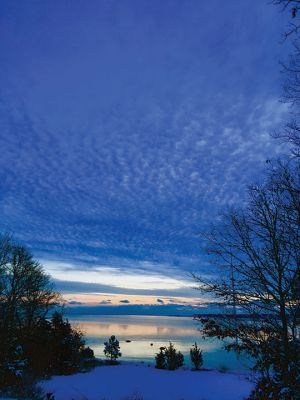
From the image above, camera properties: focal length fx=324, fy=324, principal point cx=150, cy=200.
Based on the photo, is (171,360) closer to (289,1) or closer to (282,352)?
(282,352)

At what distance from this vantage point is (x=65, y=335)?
24578mm

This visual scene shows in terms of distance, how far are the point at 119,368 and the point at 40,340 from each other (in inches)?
260

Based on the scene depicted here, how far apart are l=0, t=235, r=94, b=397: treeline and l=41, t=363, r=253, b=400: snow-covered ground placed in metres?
1.75

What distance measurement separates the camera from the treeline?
→ 53.2 ft

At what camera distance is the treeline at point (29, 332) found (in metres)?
16.2

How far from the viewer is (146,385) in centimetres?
2027

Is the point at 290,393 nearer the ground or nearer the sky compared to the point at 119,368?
nearer the sky

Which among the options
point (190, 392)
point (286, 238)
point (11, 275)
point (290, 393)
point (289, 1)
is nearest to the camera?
point (289, 1)

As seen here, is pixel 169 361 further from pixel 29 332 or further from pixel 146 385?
pixel 29 332

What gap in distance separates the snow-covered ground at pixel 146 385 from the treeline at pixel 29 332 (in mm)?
1752

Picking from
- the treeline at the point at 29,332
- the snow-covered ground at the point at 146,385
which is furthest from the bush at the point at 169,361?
the treeline at the point at 29,332

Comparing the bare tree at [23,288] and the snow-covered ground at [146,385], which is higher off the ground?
the bare tree at [23,288]

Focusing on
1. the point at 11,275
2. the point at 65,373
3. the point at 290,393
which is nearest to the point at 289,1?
the point at 290,393

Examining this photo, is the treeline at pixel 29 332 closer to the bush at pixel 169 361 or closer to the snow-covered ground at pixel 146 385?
the snow-covered ground at pixel 146 385
